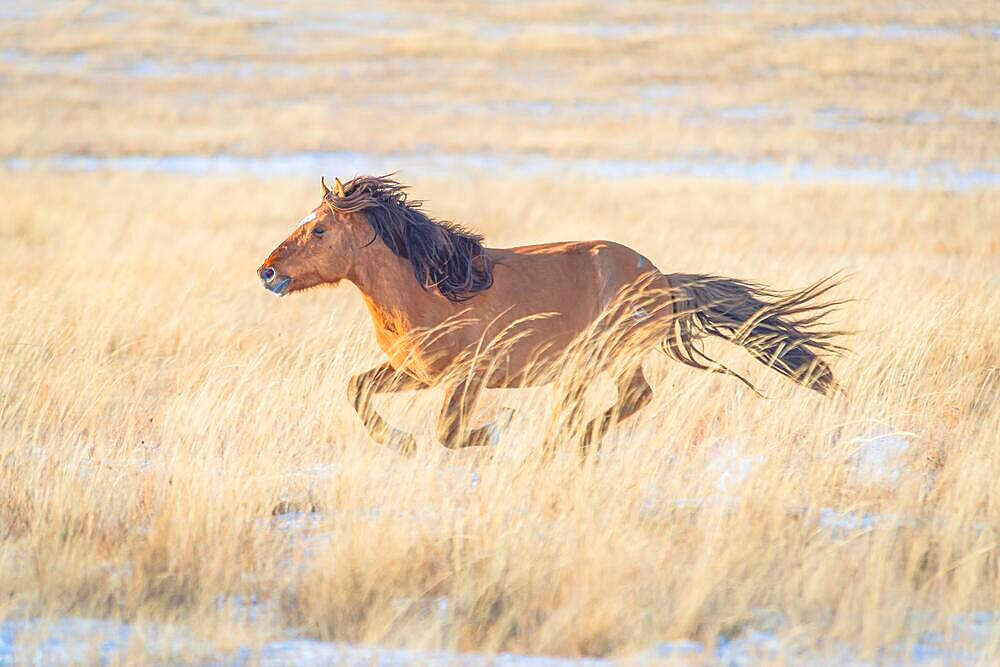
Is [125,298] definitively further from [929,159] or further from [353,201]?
[929,159]

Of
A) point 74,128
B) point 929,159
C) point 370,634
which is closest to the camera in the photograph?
point 370,634

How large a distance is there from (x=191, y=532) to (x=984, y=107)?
23477 mm

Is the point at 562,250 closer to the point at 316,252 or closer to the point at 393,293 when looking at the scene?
the point at 393,293

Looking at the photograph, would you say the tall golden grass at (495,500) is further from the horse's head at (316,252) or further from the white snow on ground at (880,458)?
the horse's head at (316,252)

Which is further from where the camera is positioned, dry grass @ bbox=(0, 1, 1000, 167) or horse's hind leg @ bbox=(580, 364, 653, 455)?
dry grass @ bbox=(0, 1, 1000, 167)

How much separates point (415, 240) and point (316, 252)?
0.42 m

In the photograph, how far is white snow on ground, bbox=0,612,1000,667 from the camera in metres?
3.16

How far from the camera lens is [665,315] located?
5.08m

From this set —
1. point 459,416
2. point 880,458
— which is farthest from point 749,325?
point 459,416

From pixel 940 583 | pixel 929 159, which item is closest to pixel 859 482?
pixel 940 583

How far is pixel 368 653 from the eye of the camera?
3268mm

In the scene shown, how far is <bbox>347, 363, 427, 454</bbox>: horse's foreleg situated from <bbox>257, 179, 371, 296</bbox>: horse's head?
486mm

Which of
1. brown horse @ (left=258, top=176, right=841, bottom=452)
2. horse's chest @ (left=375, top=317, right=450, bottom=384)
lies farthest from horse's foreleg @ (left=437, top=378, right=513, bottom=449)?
horse's chest @ (left=375, top=317, right=450, bottom=384)

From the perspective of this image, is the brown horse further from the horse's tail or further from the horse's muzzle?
the horse's tail
